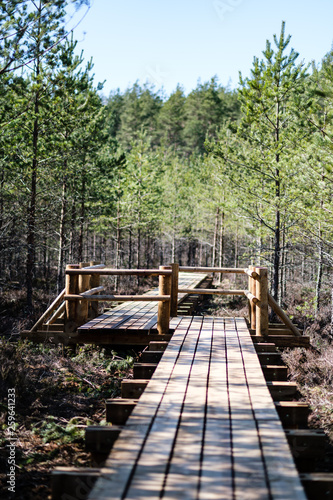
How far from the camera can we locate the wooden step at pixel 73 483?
2896 mm

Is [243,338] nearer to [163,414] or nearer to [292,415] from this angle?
[292,415]

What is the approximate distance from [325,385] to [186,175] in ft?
97.3

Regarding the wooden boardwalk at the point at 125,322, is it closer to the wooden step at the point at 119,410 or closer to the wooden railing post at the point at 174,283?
the wooden railing post at the point at 174,283

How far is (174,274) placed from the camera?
8.22 meters

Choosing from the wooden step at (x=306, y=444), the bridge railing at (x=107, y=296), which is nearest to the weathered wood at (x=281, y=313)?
the bridge railing at (x=107, y=296)

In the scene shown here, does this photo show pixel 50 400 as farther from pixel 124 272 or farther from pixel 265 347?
pixel 265 347

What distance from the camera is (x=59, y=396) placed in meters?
6.45

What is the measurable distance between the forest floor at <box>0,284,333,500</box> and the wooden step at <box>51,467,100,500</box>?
0.77 meters

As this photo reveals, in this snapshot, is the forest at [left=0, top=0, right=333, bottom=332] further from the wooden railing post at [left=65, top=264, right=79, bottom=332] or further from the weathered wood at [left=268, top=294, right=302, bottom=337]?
the weathered wood at [left=268, top=294, right=302, bottom=337]

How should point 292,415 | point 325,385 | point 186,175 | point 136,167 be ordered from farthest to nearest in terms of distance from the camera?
point 186,175 < point 136,167 < point 325,385 < point 292,415

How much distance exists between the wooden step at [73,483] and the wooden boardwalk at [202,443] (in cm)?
14

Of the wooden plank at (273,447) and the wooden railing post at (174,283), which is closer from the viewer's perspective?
the wooden plank at (273,447)

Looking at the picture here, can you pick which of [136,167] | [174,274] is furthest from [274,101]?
[136,167]

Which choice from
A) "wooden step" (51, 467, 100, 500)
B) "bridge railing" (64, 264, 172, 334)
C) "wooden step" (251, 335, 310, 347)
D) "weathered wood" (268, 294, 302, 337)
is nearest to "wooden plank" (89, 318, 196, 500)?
"wooden step" (51, 467, 100, 500)
